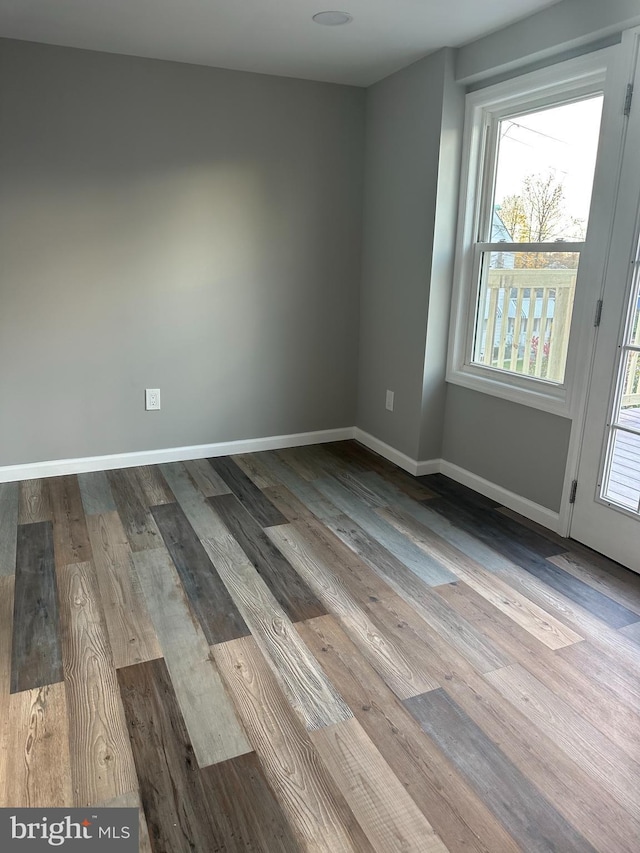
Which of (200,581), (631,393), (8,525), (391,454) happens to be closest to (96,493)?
(8,525)

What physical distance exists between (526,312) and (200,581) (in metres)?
2.04

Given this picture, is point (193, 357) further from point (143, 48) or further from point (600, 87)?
point (600, 87)

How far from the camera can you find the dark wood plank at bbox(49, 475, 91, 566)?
2.69 metres

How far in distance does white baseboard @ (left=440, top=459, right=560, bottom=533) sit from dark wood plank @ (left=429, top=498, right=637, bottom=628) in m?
0.12

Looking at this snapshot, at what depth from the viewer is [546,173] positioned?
2930 mm

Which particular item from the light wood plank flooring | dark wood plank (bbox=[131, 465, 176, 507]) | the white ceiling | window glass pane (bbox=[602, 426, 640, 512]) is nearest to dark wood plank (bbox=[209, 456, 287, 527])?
the light wood plank flooring

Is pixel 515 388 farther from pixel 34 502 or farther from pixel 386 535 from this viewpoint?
pixel 34 502

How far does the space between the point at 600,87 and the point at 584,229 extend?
569 mm

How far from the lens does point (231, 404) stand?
3.97 meters

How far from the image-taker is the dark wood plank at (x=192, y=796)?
1416mm

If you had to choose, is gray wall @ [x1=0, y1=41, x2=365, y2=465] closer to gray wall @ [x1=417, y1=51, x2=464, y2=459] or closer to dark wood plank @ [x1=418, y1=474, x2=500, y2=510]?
gray wall @ [x1=417, y1=51, x2=464, y2=459]

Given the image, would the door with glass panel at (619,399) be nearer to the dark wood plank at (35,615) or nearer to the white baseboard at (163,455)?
the white baseboard at (163,455)

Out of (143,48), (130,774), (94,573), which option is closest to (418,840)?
Answer: (130,774)

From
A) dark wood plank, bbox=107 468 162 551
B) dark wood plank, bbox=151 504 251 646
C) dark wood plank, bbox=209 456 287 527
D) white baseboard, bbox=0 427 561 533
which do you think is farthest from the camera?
white baseboard, bbox=0 427 561 533
